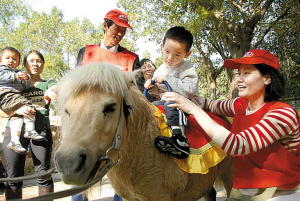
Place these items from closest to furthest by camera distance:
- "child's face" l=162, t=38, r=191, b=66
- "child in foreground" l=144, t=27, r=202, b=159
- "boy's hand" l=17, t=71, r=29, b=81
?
"child in foreground" l=144, t=27, r=202, b=159
"child's face" l=162, t=38, r=191, b=66
"boy's hand" l=17, t=71, r=29, b=81

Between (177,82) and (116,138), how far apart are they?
101 cm

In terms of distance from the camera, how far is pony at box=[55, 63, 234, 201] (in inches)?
51.5

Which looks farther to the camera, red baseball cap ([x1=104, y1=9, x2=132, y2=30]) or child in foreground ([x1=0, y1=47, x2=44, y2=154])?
child in foreground ([x1=0, y1=47, x2=44, y2=154])

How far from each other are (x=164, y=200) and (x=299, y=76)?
51.0ft

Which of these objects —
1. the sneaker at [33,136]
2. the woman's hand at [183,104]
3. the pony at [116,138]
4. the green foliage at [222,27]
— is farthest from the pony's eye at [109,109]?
the green foliage at [222,27]

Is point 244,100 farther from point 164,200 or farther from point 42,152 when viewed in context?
point 42,152

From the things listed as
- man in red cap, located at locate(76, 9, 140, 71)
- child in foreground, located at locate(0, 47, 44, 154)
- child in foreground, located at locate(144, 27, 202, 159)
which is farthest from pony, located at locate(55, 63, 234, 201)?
child in foreground, located at locate(0, 47, 44, 154)

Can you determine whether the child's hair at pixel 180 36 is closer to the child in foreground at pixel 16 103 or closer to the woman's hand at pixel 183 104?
the woman's hand at pixel 183 104

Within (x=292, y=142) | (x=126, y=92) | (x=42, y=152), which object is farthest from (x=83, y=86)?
(x=42, y=152)

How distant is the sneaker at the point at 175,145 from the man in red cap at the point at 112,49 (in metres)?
1.06

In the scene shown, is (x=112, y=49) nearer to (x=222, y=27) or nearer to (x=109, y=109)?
(x=109, y=109)

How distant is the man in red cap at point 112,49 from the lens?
2.64 metres

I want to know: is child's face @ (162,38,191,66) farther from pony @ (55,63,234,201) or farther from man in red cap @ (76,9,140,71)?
pony @ (55,63,234,201)

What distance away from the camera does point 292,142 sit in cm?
186
